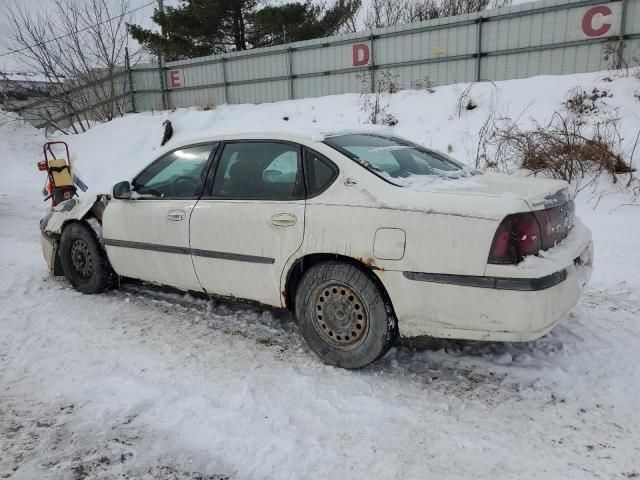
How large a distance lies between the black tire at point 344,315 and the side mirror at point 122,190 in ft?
6.09

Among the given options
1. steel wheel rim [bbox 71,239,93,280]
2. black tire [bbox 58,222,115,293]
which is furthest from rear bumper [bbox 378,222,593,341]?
steel wheel rim [bbox 71,239,93,280]

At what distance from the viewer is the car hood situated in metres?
2.63

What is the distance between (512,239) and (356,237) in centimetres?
86

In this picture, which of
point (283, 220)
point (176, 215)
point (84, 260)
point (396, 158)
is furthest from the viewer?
point (84, 260)

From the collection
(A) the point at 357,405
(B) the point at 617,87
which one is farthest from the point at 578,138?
(A) the point at 357,405

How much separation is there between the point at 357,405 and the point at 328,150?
1.59m

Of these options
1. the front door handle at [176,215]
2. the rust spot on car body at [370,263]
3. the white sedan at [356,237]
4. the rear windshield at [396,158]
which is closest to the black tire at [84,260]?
the white sedan at [356,237]

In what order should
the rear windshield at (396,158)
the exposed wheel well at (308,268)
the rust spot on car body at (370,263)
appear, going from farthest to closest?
the rear windshield at (396,158)
the exposed wheel well at (308,268)
the rust spot on car body at (370,263)

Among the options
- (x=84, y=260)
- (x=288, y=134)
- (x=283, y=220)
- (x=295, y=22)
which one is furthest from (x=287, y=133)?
(x=295, y=22)

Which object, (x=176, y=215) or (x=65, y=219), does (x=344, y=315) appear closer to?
(x=176, y=215)

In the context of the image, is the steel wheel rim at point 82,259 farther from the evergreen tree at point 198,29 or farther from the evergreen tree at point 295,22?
the evergreen tree at point 198,29

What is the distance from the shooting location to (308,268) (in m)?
3.18

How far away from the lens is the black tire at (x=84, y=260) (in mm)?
4434

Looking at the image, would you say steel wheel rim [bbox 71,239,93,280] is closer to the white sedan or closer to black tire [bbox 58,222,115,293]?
black tire [bbox 58,222,115,293]
